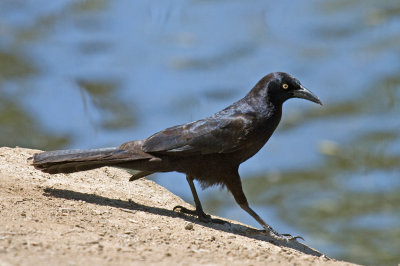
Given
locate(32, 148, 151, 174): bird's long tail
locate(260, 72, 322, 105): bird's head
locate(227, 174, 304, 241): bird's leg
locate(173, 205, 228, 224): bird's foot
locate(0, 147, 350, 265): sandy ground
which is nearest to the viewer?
locate(0, 147, 350, 265): sandy ground

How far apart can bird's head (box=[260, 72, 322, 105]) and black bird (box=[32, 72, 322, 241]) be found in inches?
8.0

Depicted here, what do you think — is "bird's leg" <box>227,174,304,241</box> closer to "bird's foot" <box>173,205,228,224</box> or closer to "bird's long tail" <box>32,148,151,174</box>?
"bird's foot" <box>173,205,228,224</box>

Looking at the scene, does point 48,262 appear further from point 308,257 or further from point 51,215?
point 308,257

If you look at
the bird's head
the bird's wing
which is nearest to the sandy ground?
the bird's wing

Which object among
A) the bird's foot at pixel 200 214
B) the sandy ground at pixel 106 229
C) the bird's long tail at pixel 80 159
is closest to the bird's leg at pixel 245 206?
the sandy ground at pixel 106 229

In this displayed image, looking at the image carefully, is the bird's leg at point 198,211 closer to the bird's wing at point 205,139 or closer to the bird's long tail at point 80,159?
the bird's wing at point 205,139

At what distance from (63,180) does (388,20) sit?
1702 cm

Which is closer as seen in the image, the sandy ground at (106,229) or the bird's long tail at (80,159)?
the sandy ground at (106,229)

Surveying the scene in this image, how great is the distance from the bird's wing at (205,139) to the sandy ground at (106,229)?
25.2 inches

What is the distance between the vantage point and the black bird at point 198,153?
7.54 m

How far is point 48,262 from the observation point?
5.15 metres

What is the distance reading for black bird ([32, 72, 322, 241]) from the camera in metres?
7.54

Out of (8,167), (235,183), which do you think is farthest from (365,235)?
(8,167)

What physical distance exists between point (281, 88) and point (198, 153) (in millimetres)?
1148
